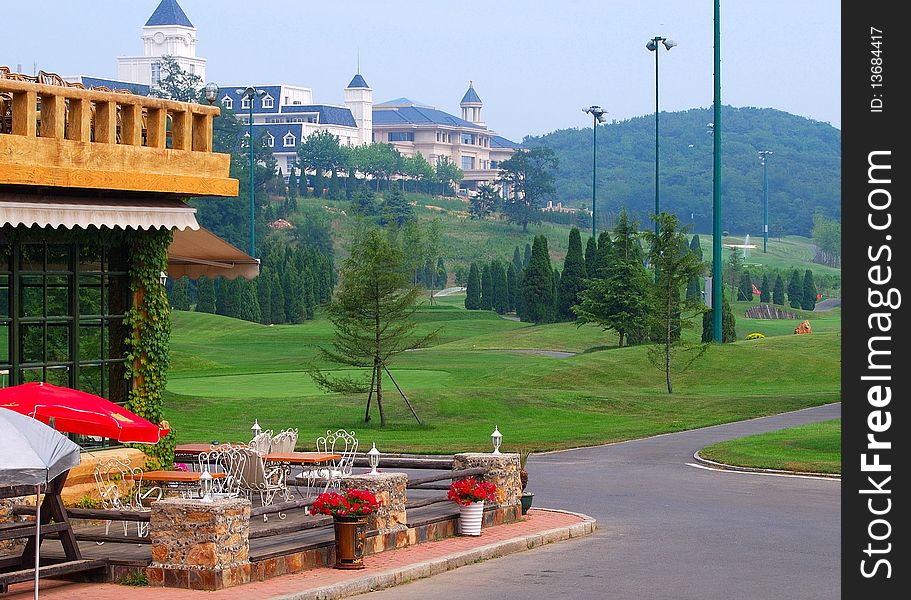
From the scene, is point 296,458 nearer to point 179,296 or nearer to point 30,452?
point 30,452

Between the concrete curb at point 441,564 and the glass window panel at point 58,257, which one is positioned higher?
the glass window panel at point 58,257

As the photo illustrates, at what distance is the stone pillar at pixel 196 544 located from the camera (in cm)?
1398

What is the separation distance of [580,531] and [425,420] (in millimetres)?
19895

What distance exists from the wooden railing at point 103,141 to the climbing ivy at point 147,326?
3.20 ft

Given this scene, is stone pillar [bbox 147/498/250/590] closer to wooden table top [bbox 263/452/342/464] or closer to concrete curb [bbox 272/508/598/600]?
concrete curb [bbox 272/508/598/600]

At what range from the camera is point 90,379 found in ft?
57.7

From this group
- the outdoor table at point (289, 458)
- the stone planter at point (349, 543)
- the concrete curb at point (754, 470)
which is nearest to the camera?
the stone planter at point (349, 543)

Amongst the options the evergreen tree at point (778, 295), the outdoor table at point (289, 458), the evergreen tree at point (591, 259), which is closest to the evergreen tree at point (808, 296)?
the evergreen tree at point (778, 295)

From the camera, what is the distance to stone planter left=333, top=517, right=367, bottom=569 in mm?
15477

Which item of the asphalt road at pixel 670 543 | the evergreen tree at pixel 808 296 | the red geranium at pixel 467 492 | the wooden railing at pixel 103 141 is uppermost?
the wooden railing at pixel 103 141

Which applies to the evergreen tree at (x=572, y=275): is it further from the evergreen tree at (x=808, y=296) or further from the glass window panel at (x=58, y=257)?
the glass window panel at (x=58, y=257)

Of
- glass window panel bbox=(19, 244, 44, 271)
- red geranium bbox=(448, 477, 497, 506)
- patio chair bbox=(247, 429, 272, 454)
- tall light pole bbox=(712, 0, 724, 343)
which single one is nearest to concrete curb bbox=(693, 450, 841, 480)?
red geranium bbox=(448, 477, 497, 506)
